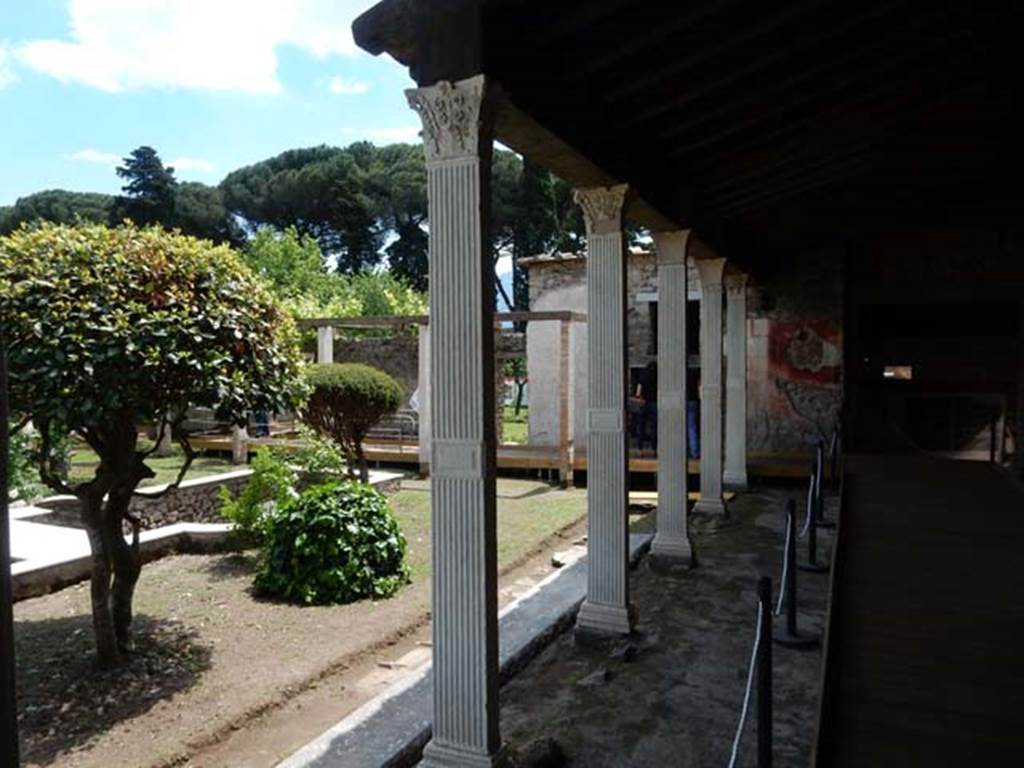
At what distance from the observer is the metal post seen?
980mm

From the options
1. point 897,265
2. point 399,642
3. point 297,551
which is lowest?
point 399,642

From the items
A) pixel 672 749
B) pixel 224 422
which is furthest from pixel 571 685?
pixel 224 422

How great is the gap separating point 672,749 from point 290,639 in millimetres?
3035

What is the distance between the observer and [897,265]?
9.68 m

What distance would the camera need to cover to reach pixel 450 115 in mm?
2953

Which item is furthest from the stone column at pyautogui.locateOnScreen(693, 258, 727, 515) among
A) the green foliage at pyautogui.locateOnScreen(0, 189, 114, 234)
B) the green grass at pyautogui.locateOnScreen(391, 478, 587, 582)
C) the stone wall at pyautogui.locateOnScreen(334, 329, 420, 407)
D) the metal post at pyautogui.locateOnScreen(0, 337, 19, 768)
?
the green foliage at pyautogui.locateOnScreen(0, 189, 114, 234)

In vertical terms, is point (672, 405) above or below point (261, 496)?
above

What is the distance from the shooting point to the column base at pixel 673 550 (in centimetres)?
594

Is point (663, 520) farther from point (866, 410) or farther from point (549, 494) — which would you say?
point (866, 410)

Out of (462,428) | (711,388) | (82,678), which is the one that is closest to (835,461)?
(711,388)

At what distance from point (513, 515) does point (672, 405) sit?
3914mm

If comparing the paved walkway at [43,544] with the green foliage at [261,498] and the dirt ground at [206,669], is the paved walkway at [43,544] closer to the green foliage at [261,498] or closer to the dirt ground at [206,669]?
the dirt ground at [206,669]

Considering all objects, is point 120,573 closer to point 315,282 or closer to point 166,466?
point 166,466

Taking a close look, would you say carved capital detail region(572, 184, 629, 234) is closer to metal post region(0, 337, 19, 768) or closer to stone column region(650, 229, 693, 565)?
stone column region(650, 229, 693, 565)
